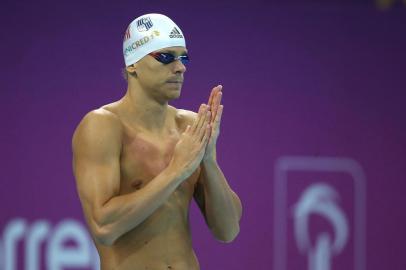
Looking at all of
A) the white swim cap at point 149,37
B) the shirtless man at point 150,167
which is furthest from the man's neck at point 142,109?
the white swim cap at point 149,37

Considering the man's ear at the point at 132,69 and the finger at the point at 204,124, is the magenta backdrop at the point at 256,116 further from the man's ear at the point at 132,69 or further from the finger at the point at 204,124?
the finger at the point at 204,124

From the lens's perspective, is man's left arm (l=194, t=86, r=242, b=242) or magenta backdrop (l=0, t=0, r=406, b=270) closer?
man's left arm (l=194, t=86, r=242, b=242)

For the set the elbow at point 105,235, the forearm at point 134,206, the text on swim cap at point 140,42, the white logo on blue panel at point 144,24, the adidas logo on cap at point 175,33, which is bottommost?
the elbow at point 105,235

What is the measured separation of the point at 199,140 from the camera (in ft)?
10.7

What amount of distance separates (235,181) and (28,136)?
133 centimetres

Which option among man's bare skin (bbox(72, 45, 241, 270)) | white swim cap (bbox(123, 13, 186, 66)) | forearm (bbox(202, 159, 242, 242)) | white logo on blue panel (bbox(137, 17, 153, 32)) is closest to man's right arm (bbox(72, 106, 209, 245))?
man's bare skin (bbox(72, 45, 241, 270))

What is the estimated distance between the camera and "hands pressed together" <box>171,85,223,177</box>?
3207 mm

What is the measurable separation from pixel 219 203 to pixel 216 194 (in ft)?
0.14

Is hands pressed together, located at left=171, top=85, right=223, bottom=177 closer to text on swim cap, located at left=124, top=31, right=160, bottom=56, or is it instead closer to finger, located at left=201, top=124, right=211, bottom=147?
finger, located at left=201, top=124, right=211, bottom=147

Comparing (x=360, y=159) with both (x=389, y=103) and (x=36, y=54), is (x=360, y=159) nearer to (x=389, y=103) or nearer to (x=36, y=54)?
(x=389, y=103)

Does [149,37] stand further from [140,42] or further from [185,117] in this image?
[185,117]

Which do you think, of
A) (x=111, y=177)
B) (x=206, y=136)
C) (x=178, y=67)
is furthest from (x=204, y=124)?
(x=111, y=177)

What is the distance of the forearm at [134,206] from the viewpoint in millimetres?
3150

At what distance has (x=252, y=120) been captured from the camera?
5.78 m
